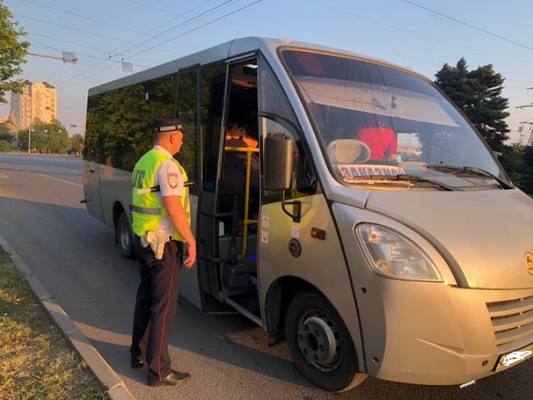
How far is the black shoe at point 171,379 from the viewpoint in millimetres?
3463

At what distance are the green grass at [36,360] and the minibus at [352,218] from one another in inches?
51.4

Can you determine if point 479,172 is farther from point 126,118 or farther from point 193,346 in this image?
point 126,118

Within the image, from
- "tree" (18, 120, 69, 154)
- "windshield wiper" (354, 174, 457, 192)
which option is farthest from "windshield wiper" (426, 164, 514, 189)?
"tree" (18, 120, 69, 154)

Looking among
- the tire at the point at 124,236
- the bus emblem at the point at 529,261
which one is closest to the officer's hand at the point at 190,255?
the bus emblem at the point at 529,261

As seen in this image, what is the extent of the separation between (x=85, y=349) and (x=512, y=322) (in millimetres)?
3163

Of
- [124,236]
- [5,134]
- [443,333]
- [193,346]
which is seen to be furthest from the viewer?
[5,134]

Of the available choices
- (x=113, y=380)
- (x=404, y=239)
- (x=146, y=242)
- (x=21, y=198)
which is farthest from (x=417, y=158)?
(x=21, y=198)

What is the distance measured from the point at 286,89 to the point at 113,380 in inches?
96.2

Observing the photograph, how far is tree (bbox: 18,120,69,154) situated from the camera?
11000cm

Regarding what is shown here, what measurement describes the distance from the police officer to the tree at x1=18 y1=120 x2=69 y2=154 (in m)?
117

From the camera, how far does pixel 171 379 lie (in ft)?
11.5

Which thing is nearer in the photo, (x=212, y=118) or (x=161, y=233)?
(x=161, y=233)

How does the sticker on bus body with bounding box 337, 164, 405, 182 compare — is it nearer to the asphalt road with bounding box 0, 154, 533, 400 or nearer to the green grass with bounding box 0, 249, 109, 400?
the asphalt road with bounding box 0, 154, 533, 400

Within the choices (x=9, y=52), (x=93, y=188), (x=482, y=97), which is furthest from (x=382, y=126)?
(x=482, y=97)
